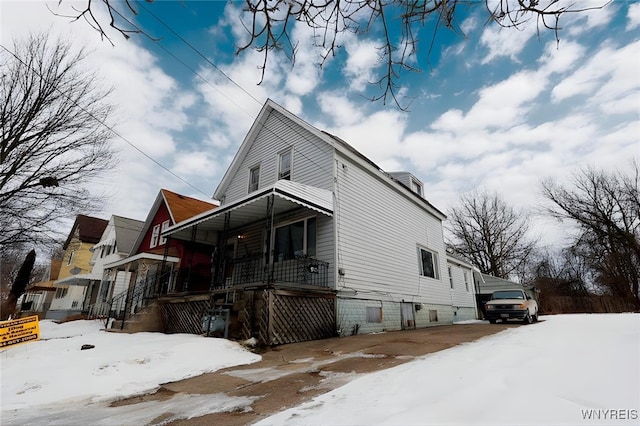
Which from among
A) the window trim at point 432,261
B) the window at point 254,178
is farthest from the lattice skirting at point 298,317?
the window at point 254,178

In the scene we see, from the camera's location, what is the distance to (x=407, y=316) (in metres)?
12.3

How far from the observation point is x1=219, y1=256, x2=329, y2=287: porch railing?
30.9 feet

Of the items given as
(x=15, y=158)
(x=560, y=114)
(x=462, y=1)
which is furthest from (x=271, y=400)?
(x=15, y=158)

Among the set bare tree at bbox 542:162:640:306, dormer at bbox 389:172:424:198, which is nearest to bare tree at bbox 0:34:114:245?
dormer at bbox 389:172:424:198

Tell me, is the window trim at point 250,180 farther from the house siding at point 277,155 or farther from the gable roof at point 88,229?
the gable roof at point 88,229

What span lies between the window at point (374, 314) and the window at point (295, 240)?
286 centimetres

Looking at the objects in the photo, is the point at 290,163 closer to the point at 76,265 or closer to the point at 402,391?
the point at 402,391

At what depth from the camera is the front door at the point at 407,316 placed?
39.3ft

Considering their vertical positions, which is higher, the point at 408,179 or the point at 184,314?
the point at 408,179

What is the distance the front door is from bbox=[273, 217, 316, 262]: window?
4.85 meters

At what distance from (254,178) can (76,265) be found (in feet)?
78.0

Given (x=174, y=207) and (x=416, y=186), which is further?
(x=416, y=186)

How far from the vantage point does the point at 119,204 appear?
14.3 m

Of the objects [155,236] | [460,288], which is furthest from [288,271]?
[460,288]
